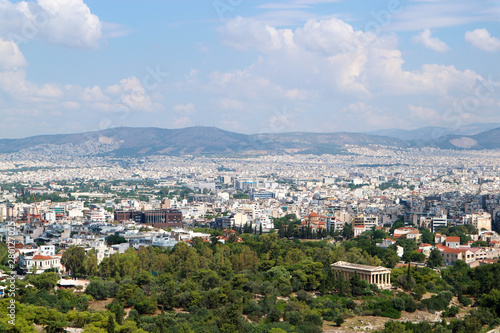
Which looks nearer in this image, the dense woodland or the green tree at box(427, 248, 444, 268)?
the dense woodland

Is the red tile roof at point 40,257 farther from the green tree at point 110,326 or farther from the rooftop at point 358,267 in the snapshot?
the rooftop at point 358,267

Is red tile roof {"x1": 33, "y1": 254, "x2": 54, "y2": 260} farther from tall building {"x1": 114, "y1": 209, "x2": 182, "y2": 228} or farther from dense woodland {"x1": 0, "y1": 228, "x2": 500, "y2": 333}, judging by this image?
tall building {"x1": 114, "y1": 209, "x2": 182, "y2": 228}

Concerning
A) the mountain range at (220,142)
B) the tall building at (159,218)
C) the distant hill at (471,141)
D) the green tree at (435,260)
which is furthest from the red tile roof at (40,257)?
the distant hill at (471,141)

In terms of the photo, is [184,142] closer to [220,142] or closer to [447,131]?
[220,142]

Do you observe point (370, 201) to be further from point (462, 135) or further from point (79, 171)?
point (462, 135)

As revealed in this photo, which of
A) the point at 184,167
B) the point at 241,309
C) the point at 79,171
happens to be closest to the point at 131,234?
the point at 241,309

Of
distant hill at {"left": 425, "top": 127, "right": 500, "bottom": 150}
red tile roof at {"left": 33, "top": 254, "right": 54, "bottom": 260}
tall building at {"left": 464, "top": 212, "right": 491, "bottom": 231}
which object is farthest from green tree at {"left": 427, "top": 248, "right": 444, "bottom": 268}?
distant hill at {"left": 425, "top": 127, "right": 500, "bottom": 150}
